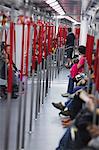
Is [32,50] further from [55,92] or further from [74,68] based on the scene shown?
[55,92]

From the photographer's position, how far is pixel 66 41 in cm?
1435

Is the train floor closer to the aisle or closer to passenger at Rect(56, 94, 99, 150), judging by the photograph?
the aisle

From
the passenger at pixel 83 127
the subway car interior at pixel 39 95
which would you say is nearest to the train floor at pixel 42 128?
the subway car interior at pixel 39 95

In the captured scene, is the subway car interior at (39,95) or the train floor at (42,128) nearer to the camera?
the subway car interior at (39,95)

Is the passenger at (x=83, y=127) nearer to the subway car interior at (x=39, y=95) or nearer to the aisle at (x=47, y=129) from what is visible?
the subway car interior at (x=39, y=95)

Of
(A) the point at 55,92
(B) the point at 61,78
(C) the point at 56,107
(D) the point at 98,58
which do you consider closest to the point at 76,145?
(D) the point at 98,58

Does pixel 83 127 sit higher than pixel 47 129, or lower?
higher

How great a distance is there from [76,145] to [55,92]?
21.1 ft

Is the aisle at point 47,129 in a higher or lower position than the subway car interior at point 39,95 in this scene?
lower

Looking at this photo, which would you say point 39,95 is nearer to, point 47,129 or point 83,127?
point 47,129

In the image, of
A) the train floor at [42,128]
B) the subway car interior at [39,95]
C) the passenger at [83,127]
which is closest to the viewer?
the passenger at [83,127]

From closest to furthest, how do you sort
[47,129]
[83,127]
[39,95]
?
[83,127]
[47,129]
[39,95]

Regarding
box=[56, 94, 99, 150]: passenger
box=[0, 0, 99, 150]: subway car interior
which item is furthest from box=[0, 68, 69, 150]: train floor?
box=[56, 94, 99, 150]: passenger

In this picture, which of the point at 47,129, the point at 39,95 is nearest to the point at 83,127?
the point at 47,129
